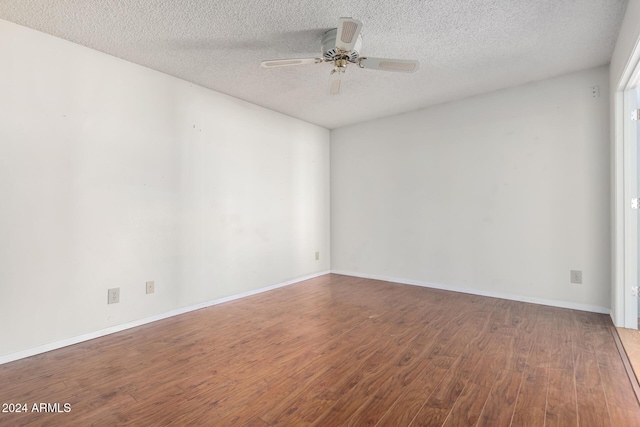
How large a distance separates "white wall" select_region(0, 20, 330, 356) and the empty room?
0.06ft

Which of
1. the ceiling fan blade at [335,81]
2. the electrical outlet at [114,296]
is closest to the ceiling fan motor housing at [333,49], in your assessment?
the ceiling fan blade at [335,81]

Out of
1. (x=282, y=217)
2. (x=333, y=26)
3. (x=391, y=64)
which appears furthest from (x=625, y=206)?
(x=282, y=217)

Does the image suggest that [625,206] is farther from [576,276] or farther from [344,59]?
[344,59]

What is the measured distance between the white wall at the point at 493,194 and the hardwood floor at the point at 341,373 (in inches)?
24.0

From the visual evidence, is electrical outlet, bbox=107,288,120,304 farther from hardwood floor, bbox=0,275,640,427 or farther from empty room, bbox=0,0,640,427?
hardwood floor, bbox=0,275,640,427

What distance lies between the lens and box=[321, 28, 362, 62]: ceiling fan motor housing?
218 cm

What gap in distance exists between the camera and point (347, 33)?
1.87 metres

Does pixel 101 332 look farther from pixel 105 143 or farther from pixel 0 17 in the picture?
pixel 0 17

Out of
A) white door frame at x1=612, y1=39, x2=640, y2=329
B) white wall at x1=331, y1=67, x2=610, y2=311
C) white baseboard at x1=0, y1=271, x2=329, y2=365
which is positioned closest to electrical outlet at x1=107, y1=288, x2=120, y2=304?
white baseboard at x1=0, y1=271, x2=329, y2=365

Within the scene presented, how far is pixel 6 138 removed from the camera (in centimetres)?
210

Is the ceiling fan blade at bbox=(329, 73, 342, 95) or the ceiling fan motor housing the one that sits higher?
the ceiling fan motor housing

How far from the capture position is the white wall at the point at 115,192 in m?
2.15

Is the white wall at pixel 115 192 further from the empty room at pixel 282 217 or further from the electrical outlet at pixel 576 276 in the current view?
the electrical outlet at pixel 576 276

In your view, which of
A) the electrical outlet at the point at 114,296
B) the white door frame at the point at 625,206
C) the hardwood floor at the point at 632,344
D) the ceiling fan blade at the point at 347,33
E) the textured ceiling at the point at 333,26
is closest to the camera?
the ceiling fan blade at the point at 347,33
